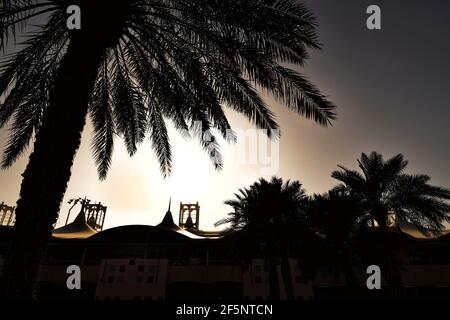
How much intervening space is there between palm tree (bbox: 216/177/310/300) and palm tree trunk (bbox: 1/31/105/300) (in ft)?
50.3

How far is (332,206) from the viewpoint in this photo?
18250 mm

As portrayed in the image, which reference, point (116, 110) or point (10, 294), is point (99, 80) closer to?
point (116, 110)

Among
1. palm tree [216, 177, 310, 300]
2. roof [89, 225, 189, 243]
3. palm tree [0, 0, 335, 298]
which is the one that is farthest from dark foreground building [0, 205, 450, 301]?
palm tree [0, 0, 335, 298]

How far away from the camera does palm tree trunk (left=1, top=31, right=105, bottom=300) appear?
11.9 feet

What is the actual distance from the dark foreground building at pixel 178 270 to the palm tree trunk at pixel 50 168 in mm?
17049

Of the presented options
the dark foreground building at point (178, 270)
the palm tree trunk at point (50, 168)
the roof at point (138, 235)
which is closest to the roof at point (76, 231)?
the dark foreground building at point (178, 270)

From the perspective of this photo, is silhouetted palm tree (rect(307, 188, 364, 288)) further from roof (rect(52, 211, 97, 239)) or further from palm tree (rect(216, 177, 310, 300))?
→ roof (rect(52, 211, 97, 239))

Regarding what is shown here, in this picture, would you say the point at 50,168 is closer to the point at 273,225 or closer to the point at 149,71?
the point at 149,71

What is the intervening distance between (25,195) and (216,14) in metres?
5.42

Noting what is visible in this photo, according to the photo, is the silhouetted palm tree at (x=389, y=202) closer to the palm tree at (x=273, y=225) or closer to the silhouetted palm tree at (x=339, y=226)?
the silhouetted palm tree at (x=339, y=226)

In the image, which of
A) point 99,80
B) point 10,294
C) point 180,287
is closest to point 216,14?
point 99,80

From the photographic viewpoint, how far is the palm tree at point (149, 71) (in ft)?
15.5

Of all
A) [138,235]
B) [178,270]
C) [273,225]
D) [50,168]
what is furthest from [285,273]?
[50,168]

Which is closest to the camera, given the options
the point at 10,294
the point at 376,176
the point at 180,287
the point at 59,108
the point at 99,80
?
the point at 10,294
